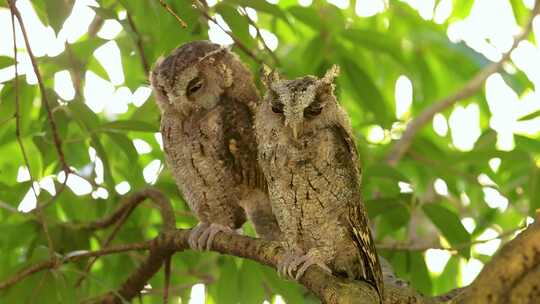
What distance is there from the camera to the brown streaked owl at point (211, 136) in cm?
259

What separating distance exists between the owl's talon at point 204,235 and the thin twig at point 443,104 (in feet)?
3.49

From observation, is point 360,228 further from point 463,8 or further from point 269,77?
point 463,8

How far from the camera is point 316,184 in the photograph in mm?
2207

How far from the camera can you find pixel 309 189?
2.21 meters

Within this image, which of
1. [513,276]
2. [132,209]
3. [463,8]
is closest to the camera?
[513,276]

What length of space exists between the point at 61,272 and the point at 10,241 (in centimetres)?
44

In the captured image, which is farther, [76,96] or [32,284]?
[76,96]

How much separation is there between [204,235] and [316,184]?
0.50 m

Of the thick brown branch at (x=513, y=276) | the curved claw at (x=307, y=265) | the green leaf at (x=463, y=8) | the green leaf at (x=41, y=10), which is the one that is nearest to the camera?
the thick brown branch at (x=513, y=276)

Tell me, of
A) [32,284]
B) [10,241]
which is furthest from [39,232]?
[32,284]

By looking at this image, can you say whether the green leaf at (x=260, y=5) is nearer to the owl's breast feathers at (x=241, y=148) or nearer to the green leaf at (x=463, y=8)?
the owl's breast feathers at (x=241, y=148)

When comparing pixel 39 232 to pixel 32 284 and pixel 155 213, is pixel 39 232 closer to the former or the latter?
pixel 32 284

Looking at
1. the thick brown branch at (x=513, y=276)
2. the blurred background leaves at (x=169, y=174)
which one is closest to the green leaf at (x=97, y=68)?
the blurred background leaves at (x=169, y=174)

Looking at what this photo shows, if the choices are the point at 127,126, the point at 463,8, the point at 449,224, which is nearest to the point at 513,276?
the point at 449,224
